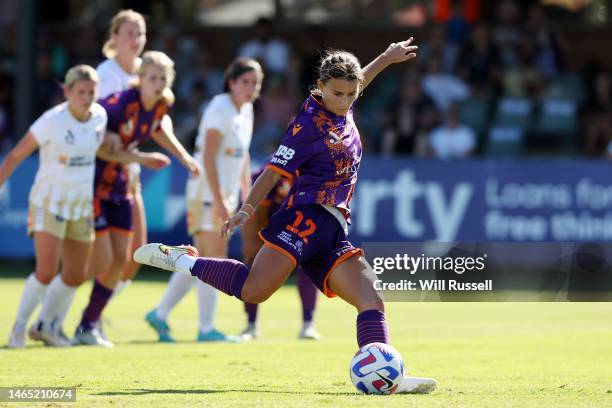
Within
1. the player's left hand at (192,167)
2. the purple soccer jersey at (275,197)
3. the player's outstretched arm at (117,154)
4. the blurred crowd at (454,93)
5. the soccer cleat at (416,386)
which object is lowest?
the soccer cleat at (416,386)

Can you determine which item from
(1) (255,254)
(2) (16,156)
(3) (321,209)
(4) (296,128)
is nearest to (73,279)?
(2) (16,156)

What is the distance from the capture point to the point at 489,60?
21.2m

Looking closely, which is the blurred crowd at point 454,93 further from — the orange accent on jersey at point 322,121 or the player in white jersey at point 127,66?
the orange accent on jersey at point 322,121

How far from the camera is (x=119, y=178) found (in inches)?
417

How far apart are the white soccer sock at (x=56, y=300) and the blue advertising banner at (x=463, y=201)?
7.67 meters

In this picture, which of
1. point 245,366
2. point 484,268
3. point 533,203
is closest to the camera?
point 484,268

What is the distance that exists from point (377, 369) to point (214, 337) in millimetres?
4030

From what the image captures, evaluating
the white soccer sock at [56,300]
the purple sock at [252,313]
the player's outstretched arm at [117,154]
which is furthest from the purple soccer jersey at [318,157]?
the purple sock at [252,313]

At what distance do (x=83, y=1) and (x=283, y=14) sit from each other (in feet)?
12.7

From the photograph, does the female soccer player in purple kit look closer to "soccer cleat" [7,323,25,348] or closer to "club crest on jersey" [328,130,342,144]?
"club crest on jersey" [328,130,342,144]

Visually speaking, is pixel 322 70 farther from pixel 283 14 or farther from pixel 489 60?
pixel 283 14

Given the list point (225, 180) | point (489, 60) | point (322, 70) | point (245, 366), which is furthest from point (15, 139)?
point (322, 70)

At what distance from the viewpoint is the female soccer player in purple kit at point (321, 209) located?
24.7ft

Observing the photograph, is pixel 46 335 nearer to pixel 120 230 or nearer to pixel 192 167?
pixel 120 230
